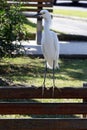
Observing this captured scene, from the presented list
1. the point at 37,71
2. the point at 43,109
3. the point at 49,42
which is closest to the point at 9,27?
the point at 37,71

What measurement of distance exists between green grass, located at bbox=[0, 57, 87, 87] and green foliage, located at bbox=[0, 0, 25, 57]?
45 centimetres

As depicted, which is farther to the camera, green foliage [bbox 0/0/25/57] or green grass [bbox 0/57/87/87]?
green foliage [bbox 0/0/25/57]

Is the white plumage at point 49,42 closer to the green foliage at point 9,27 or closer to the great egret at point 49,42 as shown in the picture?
the great egret at point 49,42

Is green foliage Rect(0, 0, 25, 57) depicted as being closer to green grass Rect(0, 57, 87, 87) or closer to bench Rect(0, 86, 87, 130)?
green grass Rect(0, 57, 87, 87)

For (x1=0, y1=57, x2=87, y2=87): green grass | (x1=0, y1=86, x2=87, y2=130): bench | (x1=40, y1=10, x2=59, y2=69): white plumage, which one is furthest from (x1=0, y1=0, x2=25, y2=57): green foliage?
(x1=0, y1=86, x2=87, y2=130): bench

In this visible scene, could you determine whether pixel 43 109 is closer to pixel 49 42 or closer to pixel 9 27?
pixel 49 42

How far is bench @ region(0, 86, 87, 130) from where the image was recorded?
3.32m

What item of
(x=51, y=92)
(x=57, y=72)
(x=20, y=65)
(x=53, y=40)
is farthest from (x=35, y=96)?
(x=20, y=65)

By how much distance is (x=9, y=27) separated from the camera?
9.04m

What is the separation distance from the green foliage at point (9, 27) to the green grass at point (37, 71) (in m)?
0.45

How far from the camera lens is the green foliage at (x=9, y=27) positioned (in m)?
8.99

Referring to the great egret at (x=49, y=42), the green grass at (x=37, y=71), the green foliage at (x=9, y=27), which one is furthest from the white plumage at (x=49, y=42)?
the green foliage at (x=9, y=27)

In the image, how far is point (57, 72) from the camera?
9.21m

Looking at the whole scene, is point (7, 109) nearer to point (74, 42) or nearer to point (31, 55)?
point (31, 55)
